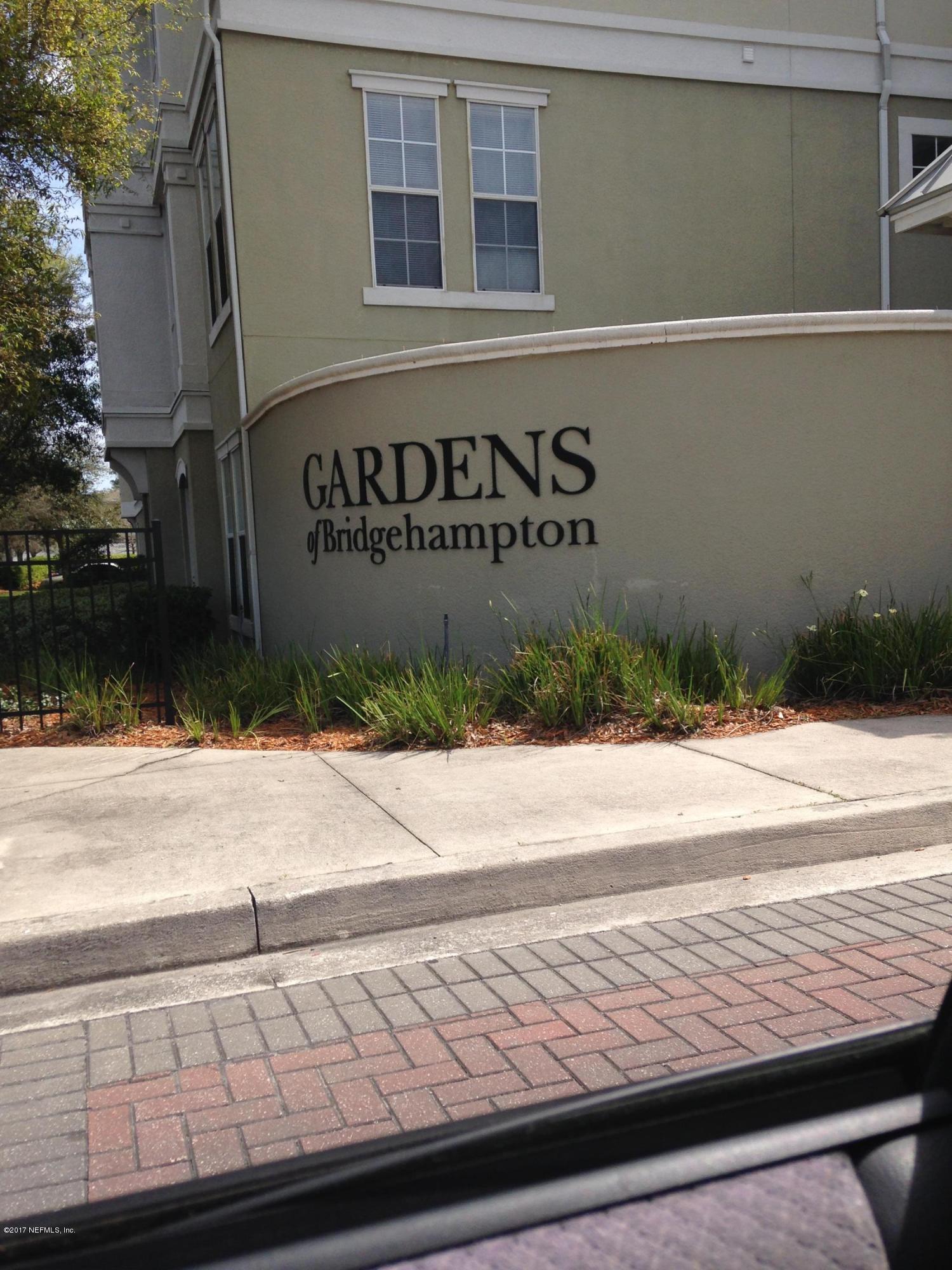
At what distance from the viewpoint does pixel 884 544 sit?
906cm

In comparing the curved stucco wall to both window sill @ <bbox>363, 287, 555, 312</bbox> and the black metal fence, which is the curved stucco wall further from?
window sill @ <bbox>363, 287, 555, 312</bbox>

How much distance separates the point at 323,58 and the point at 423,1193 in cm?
1285

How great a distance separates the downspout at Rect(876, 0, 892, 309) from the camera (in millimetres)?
13867

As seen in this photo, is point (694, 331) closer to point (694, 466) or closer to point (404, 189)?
point (694, 466)

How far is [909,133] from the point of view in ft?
46.5

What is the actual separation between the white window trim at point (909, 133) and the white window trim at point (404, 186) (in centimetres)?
597

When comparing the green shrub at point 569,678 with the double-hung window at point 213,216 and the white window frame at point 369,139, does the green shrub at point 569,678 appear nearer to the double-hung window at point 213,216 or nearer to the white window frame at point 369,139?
the white window frame at point 369,139

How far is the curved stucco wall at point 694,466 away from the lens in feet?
29.0

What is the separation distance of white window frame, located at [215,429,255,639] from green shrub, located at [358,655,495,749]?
487 centimetres

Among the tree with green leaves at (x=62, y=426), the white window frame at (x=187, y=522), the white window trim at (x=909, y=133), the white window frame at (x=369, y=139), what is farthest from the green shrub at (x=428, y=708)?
the tree with green leaves at (x=62, y=426)

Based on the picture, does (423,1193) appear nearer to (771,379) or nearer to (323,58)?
(771,379)

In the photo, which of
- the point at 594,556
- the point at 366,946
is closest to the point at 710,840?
the point at 366,946

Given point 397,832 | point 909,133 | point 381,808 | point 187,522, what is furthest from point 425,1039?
point 187,522

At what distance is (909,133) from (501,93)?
5.44m
